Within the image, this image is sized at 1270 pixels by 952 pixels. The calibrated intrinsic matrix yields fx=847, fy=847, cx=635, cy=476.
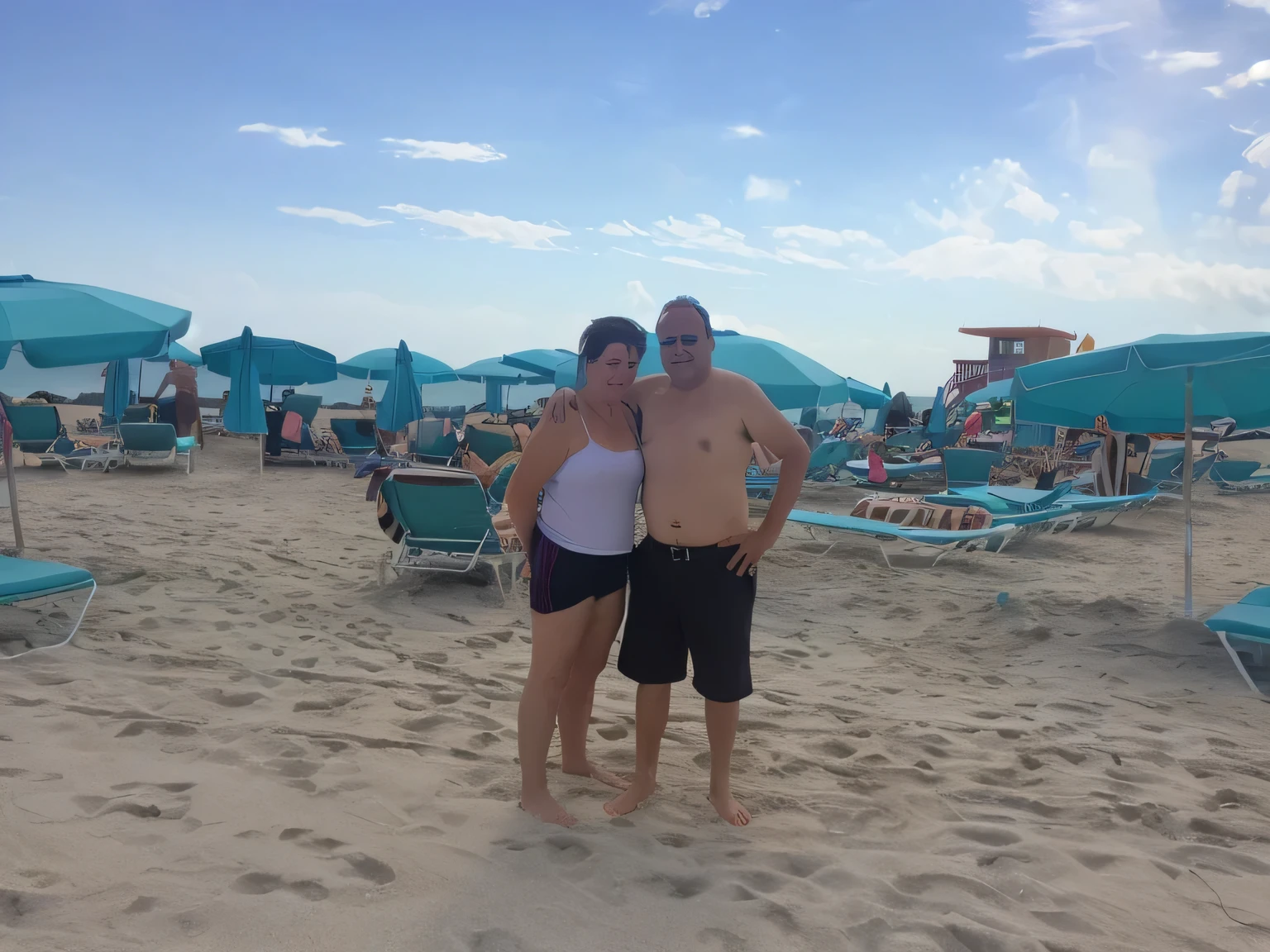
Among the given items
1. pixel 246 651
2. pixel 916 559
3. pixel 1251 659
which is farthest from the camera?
pixel 916 559

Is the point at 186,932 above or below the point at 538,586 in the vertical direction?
below

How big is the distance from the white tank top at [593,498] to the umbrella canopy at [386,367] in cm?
1348

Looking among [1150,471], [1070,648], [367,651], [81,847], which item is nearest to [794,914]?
[81,847]

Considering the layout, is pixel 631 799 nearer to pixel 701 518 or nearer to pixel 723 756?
pixel 723 756

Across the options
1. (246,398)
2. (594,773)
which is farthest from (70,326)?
(246,398)

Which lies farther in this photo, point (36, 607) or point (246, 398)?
point (246, 398)

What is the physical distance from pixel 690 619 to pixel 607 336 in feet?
2.89

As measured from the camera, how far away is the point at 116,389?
51.7 ft

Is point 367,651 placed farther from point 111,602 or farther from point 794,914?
point 794,914

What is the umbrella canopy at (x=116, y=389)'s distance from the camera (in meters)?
15.7

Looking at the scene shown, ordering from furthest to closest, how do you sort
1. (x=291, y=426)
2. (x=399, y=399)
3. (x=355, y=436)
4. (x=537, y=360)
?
1. (x=537, y=360)
2. (x=355, y=436)
3. (x=291, y=426)
4. (x=399, y=399)

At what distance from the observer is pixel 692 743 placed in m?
3.31

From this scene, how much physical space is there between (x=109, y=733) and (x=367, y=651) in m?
1.37

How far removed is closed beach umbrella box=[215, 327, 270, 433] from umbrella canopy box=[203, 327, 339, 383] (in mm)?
1488
